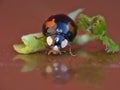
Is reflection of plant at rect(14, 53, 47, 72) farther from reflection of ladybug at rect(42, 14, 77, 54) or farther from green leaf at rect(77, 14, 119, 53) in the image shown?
green leaf at rect(77, 14, 119, 53)

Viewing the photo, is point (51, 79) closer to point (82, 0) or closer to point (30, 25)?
point (30, 25)

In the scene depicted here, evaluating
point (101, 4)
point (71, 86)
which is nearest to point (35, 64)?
point (71, 86)

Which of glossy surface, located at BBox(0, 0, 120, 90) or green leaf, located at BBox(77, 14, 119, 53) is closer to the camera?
glossy surface, located at BBox(0, 0, 120, 90)

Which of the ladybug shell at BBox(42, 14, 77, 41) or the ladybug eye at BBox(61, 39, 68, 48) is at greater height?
the ladybug shell at BBox(42, 14, 77, 41)

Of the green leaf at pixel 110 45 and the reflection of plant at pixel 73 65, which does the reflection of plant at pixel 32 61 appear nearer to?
the reflection of plant at pixel 73 65

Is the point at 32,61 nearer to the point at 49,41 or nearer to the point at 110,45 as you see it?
the point at 49,41

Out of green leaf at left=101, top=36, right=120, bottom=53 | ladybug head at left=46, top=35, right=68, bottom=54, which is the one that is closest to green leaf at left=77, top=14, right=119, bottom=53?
green leaf at left=101, top=36, right=120, bottom=53

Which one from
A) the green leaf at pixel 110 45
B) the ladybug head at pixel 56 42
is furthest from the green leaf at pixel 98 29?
the ladybug head at pixel 56 42

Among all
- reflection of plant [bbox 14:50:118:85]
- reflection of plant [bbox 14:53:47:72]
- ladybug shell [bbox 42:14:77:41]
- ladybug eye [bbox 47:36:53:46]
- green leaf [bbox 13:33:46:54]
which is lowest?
reflection of plant [bbox 14:50:118:85]
